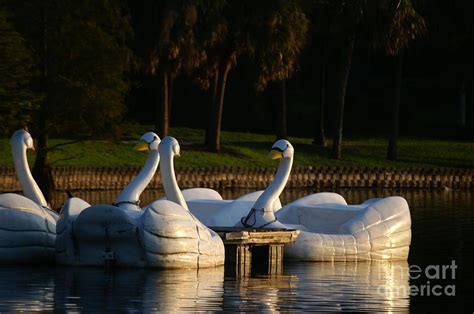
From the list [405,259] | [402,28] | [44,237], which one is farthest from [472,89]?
[44,237]

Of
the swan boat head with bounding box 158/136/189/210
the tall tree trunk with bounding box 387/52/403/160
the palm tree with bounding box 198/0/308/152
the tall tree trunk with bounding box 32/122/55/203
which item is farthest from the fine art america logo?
the tall tree trunk with bounding box 387/52/403/160

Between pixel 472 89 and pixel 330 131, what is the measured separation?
7.10m

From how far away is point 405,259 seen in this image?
30422 mm

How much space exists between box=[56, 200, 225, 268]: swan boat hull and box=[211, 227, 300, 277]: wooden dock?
62 cm

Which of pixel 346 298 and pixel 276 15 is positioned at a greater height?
pixel 276 15

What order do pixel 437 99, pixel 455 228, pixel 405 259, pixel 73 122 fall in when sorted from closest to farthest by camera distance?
pixel 405 259
pixel 455 228
pixel 73 122
pixel 437 99

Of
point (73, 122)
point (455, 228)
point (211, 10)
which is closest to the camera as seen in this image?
point (455, 228)

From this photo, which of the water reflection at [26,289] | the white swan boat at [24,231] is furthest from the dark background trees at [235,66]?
the water reflection at [26,289]

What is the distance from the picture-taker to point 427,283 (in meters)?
26.0

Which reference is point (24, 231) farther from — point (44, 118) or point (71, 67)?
point (71, 67)

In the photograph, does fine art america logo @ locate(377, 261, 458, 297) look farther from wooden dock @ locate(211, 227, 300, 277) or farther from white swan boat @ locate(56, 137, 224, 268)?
white swan boat @ locate(56, 137, 224, 268)

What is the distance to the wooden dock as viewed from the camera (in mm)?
27141

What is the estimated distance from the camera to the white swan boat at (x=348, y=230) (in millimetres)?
29469

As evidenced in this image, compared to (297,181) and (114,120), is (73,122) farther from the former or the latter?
(297,181)
